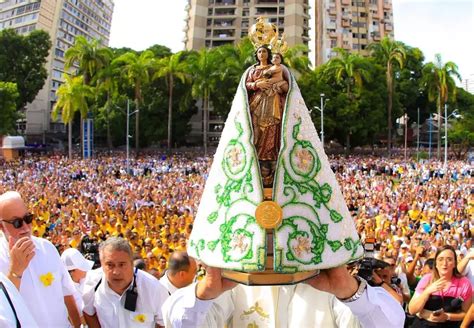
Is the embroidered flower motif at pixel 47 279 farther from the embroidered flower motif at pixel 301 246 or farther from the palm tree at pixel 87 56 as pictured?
the palm tree at pixel 87 56

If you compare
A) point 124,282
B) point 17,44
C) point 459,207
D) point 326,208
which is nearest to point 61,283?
point 124,282

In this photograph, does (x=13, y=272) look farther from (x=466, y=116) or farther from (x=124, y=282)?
(x=466, y=116)

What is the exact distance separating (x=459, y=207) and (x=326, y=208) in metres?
16.7

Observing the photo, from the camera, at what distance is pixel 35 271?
370 centimetres

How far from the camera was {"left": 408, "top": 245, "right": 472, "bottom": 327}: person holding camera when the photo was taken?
15.2ft

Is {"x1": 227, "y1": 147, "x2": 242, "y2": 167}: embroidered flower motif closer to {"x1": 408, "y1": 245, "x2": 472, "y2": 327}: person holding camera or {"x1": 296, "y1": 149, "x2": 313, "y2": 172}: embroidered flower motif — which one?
{"x1": 296, "y1": 149, "x2": 313, "y2": 172}: embroidered flower motif

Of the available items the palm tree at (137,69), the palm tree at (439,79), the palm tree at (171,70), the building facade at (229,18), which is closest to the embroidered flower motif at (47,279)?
the palm tree at (137,69)

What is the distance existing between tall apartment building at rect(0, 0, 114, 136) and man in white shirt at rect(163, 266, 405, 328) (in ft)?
224

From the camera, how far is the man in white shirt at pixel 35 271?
361 centimetres

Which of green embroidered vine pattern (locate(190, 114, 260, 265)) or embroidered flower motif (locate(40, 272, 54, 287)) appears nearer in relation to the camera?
green embroidered vine pattern (locate(190, 114, 260, 265))

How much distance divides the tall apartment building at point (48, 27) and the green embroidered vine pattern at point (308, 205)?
68675 mm

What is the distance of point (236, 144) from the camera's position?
2959 mm

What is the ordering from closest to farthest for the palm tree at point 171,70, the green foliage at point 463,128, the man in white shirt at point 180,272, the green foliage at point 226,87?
the man in white shirt at point 180,272 → the green foliage at point 226,87 → the palm tree at point 171,70 → the green foliage at point 463,128

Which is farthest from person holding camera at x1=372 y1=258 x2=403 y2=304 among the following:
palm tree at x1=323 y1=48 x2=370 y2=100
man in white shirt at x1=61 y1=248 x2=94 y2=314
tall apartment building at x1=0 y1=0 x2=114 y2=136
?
tall apartment building at x1=0 y1=0 x2=114 y2=136
